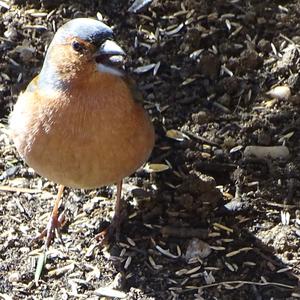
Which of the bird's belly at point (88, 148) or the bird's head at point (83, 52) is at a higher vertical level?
the bird's head at point (83, 52)

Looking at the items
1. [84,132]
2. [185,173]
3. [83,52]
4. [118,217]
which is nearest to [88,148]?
[84,132]

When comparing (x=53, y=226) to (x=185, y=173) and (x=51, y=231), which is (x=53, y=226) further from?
(x=185, y=173)

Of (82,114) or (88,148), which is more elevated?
(82,114)

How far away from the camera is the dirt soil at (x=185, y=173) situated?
177 inches

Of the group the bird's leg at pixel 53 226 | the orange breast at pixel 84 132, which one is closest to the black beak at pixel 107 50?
the orange breast at pixel 84 132

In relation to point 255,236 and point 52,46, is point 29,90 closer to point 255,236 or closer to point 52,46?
point 52,46

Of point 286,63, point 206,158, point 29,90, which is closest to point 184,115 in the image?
point 206,158

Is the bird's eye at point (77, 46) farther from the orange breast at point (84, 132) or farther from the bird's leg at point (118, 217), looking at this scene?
the bird's leg at point (118, 217)

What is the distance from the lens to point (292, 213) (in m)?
4.75

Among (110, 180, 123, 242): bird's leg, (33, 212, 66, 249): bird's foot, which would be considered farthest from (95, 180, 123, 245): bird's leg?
(33, 212, 66, 249): bird's foot

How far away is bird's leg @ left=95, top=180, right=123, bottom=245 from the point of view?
4.66 meters

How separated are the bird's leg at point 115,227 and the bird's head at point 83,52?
76 centimetres

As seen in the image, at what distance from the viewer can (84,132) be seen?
4.18 m

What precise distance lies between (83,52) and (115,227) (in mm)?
1065
